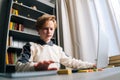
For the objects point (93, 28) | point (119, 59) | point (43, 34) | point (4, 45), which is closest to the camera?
point (43, 34)

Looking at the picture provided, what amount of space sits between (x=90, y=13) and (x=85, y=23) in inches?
7.7

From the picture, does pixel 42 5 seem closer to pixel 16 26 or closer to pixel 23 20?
pixel 23 20

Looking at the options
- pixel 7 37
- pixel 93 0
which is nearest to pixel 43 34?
pixel 7 37

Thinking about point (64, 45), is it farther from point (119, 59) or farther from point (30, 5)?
point (119, 59)

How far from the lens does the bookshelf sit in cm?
251

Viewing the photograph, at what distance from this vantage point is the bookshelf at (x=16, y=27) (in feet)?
8.24

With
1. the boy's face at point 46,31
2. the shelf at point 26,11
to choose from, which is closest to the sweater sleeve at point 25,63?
the boy's face at point 46,31

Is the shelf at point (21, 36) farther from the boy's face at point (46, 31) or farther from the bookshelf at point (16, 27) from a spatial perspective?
the boy's face at point (46, 31)

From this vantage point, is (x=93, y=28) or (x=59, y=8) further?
(x=59, y=8)

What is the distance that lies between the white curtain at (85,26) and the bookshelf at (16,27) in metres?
0.28

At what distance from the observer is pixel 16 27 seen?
2770mm

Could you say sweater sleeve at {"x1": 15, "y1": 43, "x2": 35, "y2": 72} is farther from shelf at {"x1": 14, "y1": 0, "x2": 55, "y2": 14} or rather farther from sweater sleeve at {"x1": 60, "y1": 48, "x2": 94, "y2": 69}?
shelf at {"x1": 14, "y1": 0, "x2": 55, "y2": 14}

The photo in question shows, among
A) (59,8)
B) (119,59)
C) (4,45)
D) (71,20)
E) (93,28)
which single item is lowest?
(119,59)

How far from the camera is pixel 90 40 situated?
2977 millimetres
